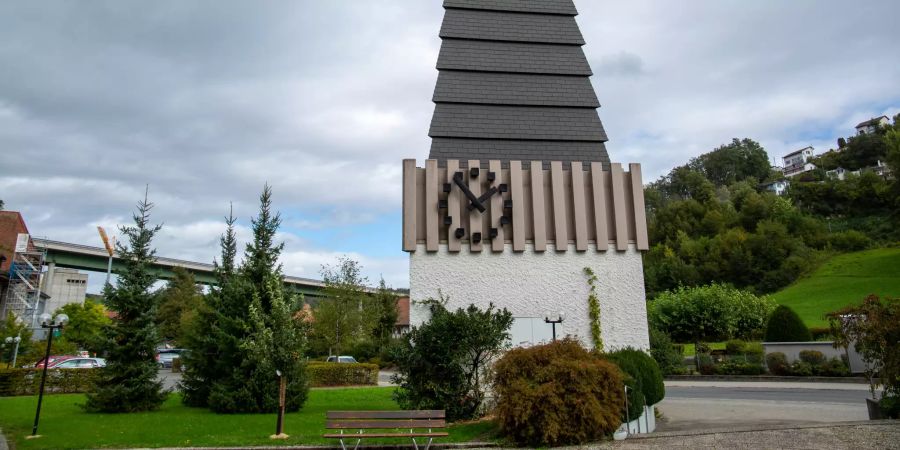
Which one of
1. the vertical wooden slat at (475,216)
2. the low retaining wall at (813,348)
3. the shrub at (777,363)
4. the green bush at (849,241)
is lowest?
the shrub at (777,363)

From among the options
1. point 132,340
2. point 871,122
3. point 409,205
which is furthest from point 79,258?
point 871,122

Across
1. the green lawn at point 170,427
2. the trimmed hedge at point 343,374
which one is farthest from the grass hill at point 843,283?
the green lawn at point 170,427

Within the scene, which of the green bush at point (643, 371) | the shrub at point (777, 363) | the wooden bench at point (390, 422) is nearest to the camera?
the wooden bench at point (390, 422)

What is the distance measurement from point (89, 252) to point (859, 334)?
242 feet

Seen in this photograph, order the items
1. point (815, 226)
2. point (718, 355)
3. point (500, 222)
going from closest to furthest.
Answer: point (500, 222) < point (718, 355) < point (815, 226)

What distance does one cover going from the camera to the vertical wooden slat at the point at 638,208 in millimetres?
15828

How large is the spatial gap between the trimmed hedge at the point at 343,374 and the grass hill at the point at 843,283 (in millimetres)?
39667

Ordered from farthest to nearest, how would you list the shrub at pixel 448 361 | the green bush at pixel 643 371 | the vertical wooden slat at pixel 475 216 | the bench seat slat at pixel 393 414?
the vertical wooden slat at pixel 475 216, the shrub at pixel 448 361, the green bush at pixel 643 371, the bench seat slat at pixel 393 414


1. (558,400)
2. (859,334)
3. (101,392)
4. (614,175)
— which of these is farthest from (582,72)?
(101,392)

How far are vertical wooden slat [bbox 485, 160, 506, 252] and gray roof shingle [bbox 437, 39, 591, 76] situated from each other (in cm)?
397

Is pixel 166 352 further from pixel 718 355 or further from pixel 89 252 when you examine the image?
pixel 718 355

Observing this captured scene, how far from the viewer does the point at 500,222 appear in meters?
15.5

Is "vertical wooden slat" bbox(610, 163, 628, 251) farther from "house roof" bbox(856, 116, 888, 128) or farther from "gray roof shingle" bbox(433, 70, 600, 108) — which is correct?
"house roof" bbox(856, 116, 888, 128)

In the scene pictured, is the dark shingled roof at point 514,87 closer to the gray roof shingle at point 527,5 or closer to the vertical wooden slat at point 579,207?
the gray roof shingle at point 527,5
